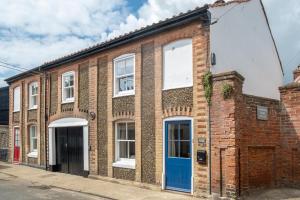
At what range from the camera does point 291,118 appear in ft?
41.6

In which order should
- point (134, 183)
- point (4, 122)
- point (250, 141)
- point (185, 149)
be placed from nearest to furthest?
point (250, 141) → point (185, 149) → point (134, 183) → point (4, 122)

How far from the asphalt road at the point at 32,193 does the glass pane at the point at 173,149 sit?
2.90 meters

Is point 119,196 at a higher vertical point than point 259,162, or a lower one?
lower

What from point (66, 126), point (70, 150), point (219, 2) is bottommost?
point (70, 150)

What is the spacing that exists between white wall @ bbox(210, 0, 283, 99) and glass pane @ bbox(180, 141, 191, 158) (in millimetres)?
2686

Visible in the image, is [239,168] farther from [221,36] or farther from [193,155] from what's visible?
[221,36]

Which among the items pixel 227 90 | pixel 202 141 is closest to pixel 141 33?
pixel 227 90

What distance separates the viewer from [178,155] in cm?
1273

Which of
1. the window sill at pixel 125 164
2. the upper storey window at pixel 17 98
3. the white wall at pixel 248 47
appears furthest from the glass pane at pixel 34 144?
the white wall at pixel 248 47

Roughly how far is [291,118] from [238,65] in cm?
259

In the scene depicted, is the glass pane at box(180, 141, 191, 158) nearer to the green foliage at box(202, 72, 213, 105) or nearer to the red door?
the green foliage at box(202, 72, 213, 105)

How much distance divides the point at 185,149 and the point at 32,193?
227 inches

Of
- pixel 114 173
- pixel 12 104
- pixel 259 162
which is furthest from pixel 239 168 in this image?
pixel 12 104

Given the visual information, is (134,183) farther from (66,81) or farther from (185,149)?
(66,81)
